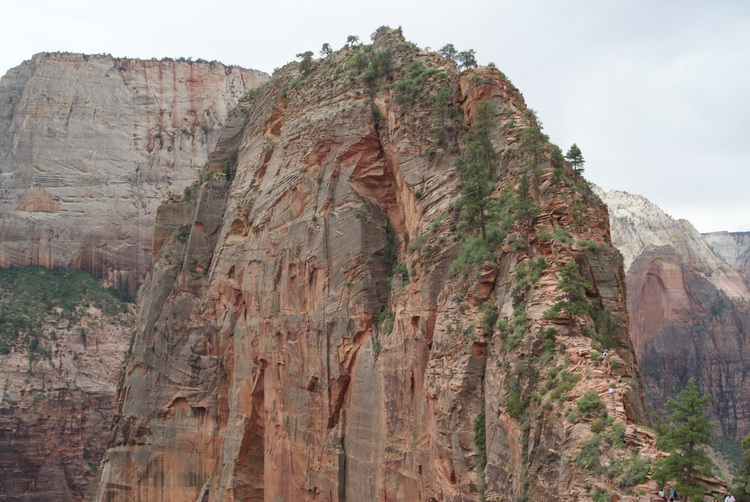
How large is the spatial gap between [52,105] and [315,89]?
83188 mm

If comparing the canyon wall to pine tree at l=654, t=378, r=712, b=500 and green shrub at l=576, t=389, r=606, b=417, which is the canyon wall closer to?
green shrub at l=576, t=389, r=606, b=417

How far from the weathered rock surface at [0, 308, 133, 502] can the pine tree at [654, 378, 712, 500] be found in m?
82.8

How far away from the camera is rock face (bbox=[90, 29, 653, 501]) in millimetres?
29844

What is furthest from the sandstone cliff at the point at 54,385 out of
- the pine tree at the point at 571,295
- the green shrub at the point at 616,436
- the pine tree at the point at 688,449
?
the pine tree at the point at 688,449

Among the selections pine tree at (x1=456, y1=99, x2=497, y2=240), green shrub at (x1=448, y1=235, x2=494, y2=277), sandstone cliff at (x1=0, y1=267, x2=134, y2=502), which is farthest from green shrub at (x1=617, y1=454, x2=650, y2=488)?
sandstone cliff at (x1=0, y1=267, x2=134, y2=502)

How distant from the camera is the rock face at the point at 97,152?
384 feet

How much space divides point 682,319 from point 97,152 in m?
90.4

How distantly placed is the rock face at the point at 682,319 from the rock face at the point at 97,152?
227ft

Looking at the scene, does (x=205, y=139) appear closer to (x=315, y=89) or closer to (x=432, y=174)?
(x=315, y=89)

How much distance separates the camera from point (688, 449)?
22.1 m

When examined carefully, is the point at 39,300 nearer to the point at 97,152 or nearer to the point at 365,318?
the point at 97,152

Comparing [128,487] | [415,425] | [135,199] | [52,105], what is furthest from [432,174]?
[52,105]

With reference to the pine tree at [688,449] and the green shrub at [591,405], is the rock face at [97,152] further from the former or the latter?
the pine tree at [688,449]

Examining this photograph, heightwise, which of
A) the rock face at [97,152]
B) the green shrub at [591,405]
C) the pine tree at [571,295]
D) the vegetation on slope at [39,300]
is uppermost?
the rock face at [97,152]
